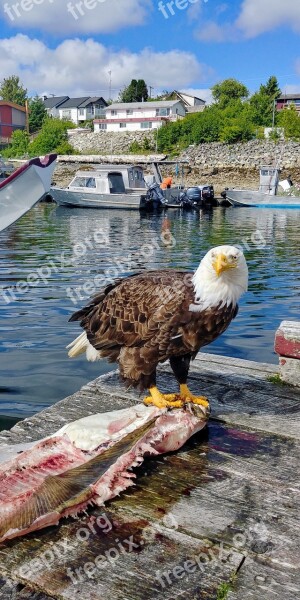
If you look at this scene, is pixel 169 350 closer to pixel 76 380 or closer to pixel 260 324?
pixel 76 380

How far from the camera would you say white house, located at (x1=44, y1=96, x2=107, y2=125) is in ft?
367

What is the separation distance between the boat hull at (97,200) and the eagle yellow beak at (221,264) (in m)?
34.6

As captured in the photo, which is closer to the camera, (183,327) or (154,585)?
(154,585)

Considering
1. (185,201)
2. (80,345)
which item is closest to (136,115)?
(185,201)

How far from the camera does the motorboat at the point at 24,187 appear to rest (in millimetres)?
8242

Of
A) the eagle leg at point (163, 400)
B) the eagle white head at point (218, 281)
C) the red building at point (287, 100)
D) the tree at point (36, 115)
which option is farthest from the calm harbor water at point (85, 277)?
the red building at point (287, 100)

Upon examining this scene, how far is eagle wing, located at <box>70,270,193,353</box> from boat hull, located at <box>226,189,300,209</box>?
41.6 m

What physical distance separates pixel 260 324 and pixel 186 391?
6.20 meters

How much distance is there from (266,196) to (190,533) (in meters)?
44.9

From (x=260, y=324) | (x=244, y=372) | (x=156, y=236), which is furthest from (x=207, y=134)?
(x=244, y=372)

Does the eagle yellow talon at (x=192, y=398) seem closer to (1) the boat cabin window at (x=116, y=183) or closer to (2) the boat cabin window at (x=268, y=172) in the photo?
(1) the boat cabin window at (x=116, y=183)

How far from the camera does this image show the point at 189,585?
2.33 m

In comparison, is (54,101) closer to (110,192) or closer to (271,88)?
(271,88)

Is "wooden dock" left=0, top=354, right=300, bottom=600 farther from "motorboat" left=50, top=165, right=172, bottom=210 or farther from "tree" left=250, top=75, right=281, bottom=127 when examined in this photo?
"tree" left=250, top=75, right=281, bottom=127
